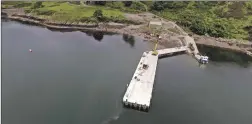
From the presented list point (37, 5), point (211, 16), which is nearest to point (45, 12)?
point (37, 5)

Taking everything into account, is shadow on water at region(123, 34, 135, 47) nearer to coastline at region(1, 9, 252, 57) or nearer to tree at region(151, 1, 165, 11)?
coastline at region(1, 9, 252, 57)

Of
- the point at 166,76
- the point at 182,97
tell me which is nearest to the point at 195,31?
the point at 166,76

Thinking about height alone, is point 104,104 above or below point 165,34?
below

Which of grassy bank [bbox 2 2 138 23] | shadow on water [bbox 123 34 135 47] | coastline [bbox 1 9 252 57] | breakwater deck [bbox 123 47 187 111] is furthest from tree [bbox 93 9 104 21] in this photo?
breakwater deck [bbox 123 47 187 111]

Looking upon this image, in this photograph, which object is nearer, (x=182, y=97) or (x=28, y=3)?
(x=182, y=97)

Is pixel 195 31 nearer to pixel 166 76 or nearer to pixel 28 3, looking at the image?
pixel 166 76

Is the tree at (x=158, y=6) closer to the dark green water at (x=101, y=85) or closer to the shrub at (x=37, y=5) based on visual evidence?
the dark green water at (x=101, y=85)
